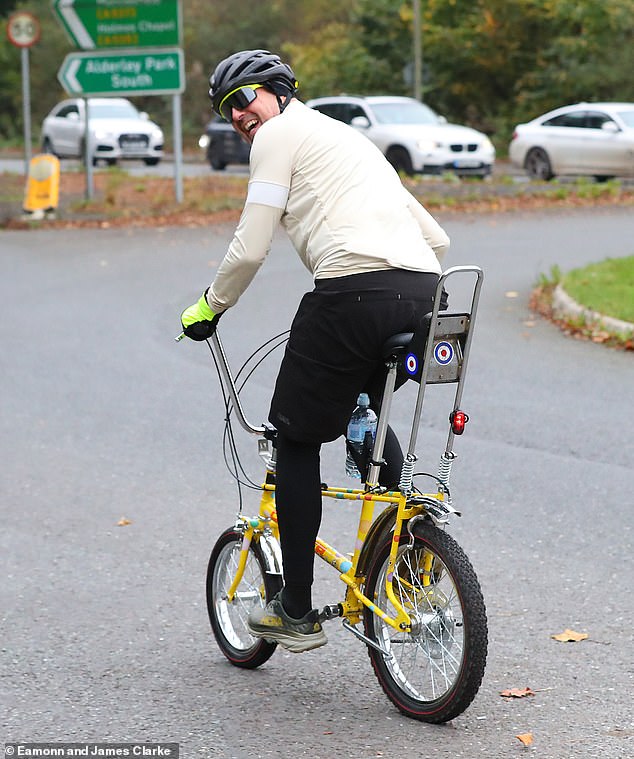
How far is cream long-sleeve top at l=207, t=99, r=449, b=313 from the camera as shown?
4027mm

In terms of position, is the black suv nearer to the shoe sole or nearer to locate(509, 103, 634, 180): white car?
locate(509, 103, 634, 180): white car

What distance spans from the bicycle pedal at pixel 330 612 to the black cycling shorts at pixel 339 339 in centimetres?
56

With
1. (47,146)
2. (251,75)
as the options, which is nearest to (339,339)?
(251,75)

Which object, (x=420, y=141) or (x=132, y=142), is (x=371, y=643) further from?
(x=132, y=142)

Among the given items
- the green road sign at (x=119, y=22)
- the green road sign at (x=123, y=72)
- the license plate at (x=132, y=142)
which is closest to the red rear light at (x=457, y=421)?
the green road sign at (x=123, y=72)

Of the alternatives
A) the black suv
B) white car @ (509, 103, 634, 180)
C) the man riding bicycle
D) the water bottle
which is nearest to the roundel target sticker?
the man riding bicycle

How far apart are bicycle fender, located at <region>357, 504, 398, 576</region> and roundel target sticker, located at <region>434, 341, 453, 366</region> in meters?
0.46

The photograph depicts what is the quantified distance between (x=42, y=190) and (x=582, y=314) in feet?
36.9

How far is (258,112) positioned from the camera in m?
4.15

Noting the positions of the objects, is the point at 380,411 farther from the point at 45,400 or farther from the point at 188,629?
the point at 45,400

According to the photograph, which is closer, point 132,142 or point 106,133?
point 106,133

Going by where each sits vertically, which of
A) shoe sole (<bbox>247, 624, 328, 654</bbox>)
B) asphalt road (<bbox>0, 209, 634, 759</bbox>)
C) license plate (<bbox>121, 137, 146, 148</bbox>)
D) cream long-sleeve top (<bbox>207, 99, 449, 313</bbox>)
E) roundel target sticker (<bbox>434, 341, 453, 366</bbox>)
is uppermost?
cream long-sleeve top (<bbox>207, 99, 449, 313</bbox>)

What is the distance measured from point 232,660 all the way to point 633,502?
8.38 feet

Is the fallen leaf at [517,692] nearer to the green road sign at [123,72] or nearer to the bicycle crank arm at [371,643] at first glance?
the bicycle crank arm at [371,643]
